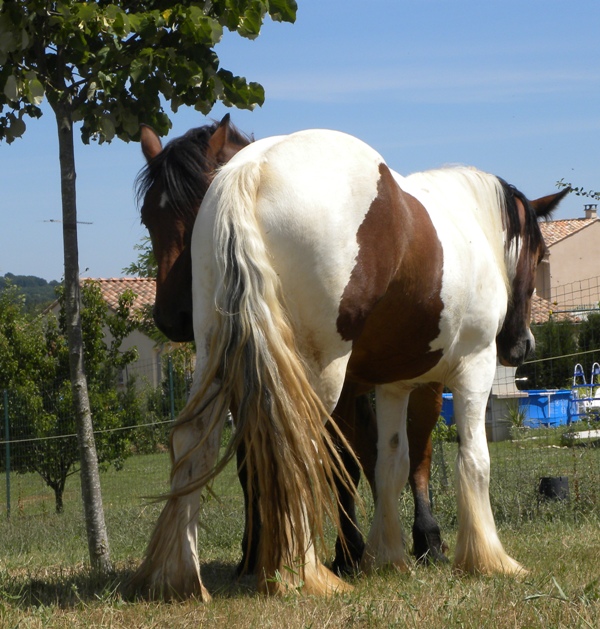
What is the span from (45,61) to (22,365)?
9.96 metres

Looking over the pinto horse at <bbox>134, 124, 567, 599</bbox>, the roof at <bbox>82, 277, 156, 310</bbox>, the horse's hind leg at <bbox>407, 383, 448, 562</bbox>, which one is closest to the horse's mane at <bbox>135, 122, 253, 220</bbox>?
the pinto horse at <bbox>134, 124, 567, 599</bbox>

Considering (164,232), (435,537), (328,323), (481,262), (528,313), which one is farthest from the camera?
(528,313)

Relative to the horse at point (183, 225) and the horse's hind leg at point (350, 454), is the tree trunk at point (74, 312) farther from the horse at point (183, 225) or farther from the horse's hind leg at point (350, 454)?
the horse's hind leg at point (350, 454)

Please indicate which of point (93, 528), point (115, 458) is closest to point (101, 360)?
point (115, 458)

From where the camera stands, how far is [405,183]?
14.9 feet

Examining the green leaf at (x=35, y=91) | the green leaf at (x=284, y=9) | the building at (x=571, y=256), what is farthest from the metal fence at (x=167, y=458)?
the building at (x=571, y=256)

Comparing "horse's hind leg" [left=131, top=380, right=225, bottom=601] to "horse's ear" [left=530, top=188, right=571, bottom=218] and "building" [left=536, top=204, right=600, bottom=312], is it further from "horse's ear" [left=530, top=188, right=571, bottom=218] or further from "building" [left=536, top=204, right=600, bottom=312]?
"building" [left=536, top=204, right=600, bottom=312]

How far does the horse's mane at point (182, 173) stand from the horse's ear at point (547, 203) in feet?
8.20

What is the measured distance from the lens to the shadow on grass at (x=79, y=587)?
12.7 ft

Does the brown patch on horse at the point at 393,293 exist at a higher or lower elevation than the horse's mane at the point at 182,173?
lower

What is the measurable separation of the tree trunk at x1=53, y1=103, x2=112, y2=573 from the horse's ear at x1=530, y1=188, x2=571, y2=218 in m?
2.96

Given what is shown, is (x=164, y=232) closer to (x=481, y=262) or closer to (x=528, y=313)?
(x=481, y=262)

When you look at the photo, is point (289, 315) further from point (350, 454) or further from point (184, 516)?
point (350, 454)

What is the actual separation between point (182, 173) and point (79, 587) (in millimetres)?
2057
